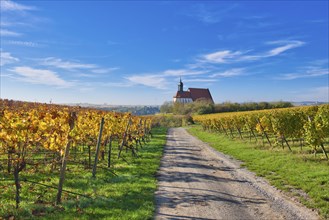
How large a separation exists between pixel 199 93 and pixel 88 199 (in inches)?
4594

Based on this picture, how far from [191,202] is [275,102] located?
6875 centimetres

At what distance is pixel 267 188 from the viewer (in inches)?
371

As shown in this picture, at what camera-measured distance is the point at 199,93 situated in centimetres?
12256

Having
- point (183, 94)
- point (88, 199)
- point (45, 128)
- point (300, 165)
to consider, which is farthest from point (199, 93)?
point (88, 199)

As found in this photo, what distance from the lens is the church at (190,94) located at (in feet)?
388

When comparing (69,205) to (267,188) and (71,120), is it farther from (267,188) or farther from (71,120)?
(267,188)

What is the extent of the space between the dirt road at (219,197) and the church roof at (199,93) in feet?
355

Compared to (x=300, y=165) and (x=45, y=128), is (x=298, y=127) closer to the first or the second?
(x=300, y=165)

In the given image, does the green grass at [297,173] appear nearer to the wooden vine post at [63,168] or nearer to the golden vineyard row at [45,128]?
the wooden vine post at [63,168]

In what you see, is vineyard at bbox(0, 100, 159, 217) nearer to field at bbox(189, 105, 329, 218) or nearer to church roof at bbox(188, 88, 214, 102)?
field at bbox(189, 105, 329, 218)

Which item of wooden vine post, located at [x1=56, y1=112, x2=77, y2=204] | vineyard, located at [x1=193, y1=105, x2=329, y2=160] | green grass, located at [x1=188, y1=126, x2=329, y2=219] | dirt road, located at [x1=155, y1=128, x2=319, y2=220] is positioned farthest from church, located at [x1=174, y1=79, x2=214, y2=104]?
wooden vine post, located at [x1=56, y1=112, x2=77, y2=204]

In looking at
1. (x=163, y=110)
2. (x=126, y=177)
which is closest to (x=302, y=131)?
(x=126, y=177)

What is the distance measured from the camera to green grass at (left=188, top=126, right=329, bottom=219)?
26.5ft

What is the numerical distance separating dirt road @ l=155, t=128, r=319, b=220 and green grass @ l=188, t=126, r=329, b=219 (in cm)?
44
